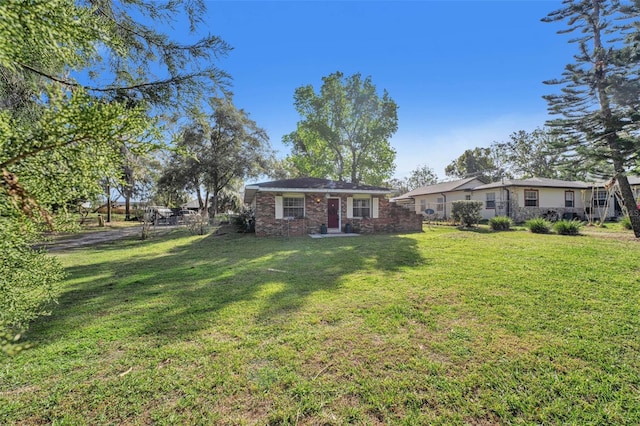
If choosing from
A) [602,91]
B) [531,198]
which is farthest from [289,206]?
[531,198]

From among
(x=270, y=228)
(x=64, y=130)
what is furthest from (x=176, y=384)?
(x=270, y=228)


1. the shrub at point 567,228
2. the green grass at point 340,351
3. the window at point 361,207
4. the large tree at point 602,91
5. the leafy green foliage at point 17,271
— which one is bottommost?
the green grass at point 340,351

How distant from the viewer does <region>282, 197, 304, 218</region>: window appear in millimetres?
13547

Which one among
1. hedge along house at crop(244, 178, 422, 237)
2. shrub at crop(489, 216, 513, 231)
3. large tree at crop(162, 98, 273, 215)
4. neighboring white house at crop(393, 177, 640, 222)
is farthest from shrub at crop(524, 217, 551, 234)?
large tree at crop(162, 98, 273, 215)

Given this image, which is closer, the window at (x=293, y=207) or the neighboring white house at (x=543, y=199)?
the window at (x=293, y=207)

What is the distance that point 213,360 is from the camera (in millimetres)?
2668

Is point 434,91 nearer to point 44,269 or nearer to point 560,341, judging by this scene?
point 560,341

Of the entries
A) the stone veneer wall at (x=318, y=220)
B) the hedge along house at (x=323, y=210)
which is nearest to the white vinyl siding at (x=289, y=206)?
the hedge along house at (x=323, y=210)

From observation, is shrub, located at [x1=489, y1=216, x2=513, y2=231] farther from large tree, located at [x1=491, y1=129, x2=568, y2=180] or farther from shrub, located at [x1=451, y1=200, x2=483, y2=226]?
large tree, located at [x1=491, y1=129, x2=568, y2=180]

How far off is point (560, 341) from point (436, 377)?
175cm

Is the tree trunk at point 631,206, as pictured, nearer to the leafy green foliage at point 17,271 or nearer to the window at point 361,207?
the window at point 361,207

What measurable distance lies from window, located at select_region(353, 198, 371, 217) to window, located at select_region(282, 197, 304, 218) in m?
3.06

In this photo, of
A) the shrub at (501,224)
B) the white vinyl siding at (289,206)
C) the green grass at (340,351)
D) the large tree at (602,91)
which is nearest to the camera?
the green grass at (340,351)

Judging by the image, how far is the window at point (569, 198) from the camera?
20.2 meters
